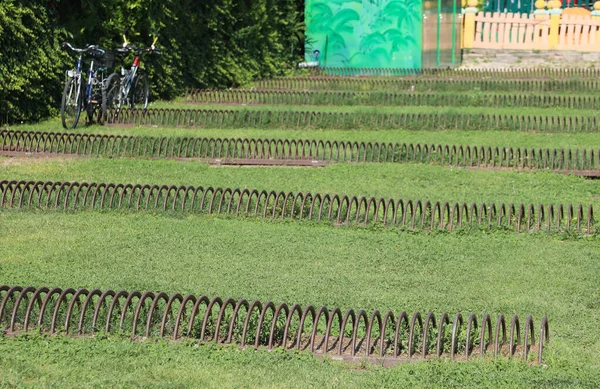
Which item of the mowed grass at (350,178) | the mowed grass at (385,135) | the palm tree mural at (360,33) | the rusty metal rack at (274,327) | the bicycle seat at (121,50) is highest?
the palm tree mural at (360,33)

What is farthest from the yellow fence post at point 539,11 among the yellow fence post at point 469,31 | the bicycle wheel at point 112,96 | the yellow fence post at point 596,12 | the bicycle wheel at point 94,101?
the bicycle wheel at point 94,101

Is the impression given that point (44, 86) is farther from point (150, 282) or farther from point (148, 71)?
point (150, 282)

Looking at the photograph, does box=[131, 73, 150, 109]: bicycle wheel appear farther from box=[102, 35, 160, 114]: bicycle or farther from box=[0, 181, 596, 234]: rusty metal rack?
box=[0, 181, 596, 234]: rusty metal rack

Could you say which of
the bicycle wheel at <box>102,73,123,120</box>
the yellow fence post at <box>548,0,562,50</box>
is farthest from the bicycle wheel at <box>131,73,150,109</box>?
the yellow fence post at <box>548,0,562,50</box>

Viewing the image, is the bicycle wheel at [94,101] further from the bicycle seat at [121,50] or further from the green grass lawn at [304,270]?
the green grass lawn at [304,270]

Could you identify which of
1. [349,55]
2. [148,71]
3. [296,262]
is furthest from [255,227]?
[349,55]

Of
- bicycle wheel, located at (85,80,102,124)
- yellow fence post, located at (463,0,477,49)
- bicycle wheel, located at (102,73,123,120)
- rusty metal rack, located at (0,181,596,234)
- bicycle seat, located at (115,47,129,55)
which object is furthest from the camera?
yellow fence post, located at (463,0,477,49)

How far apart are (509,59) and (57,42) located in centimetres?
1817

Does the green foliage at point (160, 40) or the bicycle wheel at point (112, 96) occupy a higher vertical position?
the green foliage at point (160, 40)

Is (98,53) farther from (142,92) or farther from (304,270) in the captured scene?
(304,270)

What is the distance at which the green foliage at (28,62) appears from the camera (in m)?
18.2

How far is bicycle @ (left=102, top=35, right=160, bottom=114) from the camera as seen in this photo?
1958cm

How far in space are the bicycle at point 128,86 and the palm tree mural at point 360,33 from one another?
1257 centimetres

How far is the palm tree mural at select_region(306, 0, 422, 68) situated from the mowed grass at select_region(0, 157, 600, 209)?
19600mm
